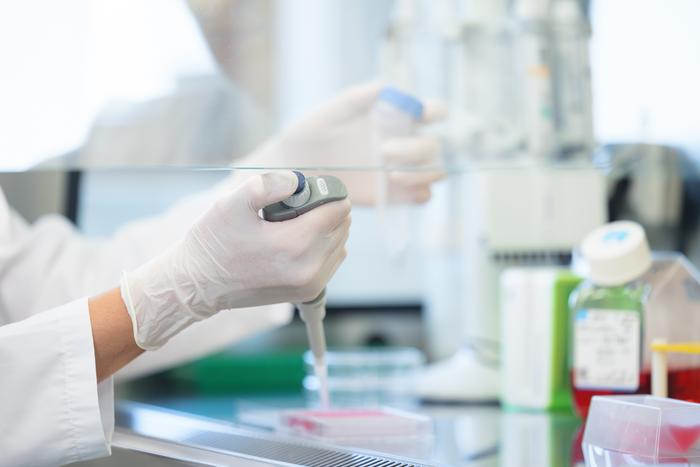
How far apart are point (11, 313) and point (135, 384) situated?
679 mm

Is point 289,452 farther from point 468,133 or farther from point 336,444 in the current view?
point 468,133

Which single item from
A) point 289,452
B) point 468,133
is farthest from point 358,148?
point 289,452

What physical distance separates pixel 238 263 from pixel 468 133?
2.53 feet

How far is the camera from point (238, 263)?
837 millimetres

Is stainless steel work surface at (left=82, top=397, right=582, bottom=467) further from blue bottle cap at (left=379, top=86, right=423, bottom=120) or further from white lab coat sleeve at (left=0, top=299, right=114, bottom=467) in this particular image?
blue bottle cap at (left=379, top=86, right=423, bottom=120)

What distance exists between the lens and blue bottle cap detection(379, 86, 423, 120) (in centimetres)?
121

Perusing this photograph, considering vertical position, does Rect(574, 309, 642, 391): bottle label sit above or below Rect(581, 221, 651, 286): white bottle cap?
→ below

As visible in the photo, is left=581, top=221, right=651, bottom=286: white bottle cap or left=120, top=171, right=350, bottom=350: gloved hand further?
left=581, top=221, right=651, bottom=286: white bottle cap

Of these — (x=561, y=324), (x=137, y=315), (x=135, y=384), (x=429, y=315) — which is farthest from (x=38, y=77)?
(x=429, y=315)

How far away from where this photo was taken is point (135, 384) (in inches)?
78.1

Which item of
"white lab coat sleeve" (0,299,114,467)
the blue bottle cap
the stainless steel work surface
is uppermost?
the blue bottle cap

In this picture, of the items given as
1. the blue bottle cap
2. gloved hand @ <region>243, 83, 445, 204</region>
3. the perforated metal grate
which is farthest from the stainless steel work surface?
the blue bottle cap

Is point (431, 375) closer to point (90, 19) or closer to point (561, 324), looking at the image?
point (561, 324)

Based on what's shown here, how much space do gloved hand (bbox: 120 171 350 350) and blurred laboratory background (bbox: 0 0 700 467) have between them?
22 centimetres
